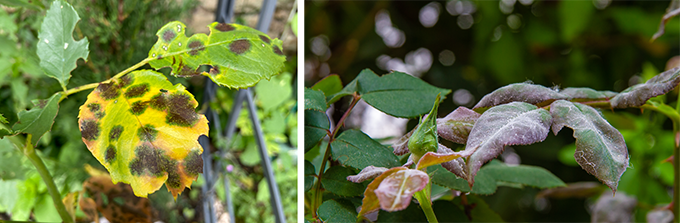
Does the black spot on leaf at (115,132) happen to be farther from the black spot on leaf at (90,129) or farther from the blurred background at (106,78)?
the blurred background at (106,78)

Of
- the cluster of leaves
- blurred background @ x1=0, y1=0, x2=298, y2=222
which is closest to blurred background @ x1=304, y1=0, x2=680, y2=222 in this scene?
blurred background @ x1=0, y1=0, x2=298, y2=222

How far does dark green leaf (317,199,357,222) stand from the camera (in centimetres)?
18

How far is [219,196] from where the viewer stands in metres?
0.58

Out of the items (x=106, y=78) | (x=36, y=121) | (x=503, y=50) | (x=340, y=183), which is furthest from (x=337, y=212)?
(x=503, y=50)

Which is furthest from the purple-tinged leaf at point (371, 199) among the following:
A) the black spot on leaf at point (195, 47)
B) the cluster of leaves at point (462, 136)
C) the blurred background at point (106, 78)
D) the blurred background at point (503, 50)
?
the blurred background at point (503, 50)

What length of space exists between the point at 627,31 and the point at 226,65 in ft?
2.56

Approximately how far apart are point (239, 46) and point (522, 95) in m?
0.14

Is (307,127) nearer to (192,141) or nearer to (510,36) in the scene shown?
(192,141)

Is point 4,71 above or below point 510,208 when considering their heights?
above

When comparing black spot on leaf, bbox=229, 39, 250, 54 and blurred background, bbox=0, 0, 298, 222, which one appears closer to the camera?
black spot on leaf, bbox=229, 39, 250, 54

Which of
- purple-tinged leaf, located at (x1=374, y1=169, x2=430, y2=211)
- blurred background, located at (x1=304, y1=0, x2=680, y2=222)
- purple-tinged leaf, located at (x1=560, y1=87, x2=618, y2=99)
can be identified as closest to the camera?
purple-tinged leaf, located at (x1=374, y1=169, x2=430, y2=211)

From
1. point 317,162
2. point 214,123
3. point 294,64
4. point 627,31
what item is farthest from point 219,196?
point 627,31

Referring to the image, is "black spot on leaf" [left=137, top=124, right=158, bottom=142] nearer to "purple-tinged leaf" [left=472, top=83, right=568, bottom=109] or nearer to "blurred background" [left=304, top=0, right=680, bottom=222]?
"purple-tinged leaf" [left=472, top=83, right=568, bottom=109]

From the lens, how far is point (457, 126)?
0.18 m
